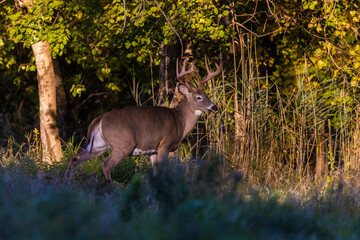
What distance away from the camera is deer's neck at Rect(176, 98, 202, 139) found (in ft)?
30.8

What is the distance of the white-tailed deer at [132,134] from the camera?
8.16 meters

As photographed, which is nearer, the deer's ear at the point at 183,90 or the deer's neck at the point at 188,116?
the deer's neck at the point at 188,116

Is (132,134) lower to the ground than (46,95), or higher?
higher

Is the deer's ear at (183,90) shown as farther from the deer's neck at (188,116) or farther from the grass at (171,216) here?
the grass at (171,216)

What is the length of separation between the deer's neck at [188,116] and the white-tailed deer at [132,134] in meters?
0.07

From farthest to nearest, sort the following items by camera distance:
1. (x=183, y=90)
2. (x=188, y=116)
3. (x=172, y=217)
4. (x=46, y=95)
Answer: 1. (x=46, y=95)
2. (x=183, y=90)
3. (x=188, y=116)
4. (x=172, y=217)

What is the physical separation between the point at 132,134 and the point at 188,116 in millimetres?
1418

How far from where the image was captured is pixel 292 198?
6625 mm

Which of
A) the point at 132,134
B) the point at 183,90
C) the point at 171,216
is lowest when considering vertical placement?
the point at 183,90

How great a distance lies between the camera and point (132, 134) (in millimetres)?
8281

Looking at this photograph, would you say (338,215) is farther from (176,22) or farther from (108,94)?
(108,94)

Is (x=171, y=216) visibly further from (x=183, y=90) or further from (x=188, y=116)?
(x=183, y=90)

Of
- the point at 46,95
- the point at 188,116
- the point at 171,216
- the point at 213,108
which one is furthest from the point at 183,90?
the point at 171,216

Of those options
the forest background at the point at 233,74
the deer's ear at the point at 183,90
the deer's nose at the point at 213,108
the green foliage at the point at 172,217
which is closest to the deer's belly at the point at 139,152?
the forest background at the point at 233,74
